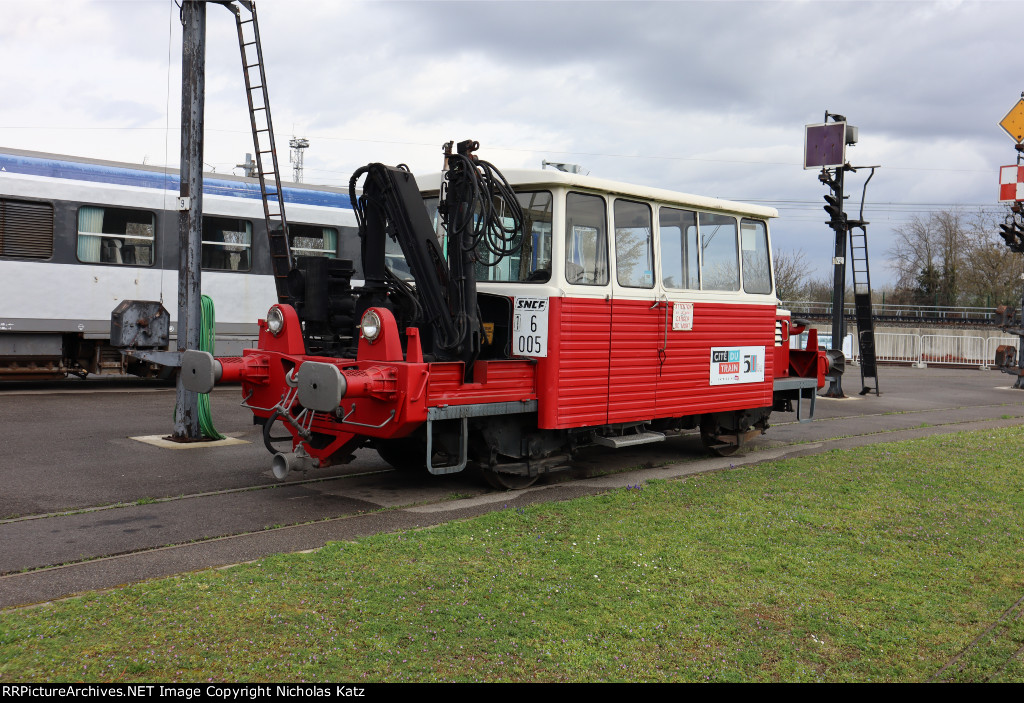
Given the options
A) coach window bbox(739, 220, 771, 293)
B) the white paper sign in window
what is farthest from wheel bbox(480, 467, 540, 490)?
coach window bbox(739, 220, 771, 293)

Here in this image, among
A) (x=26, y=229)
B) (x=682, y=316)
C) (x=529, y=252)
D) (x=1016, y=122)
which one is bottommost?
(x=682, y=316)

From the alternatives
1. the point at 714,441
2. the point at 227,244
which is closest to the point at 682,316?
the point at 714,441

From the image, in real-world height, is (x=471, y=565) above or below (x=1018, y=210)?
below

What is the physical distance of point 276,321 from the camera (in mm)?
7961

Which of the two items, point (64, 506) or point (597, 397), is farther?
point (597, 397)

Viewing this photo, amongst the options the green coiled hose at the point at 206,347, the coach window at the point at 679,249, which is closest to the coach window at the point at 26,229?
the green coiled hose at the point at 206,347

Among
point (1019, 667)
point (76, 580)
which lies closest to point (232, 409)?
point (76, 580)

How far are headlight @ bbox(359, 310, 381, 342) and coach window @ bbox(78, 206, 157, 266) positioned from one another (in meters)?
9.61

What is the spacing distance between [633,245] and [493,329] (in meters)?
1.57

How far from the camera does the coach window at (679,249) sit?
29.5ft

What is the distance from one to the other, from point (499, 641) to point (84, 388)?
13.7 meters

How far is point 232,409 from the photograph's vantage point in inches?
536

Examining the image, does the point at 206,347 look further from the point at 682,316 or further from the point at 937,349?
the point at 937,349

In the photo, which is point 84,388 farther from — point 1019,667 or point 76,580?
point 1019,667
